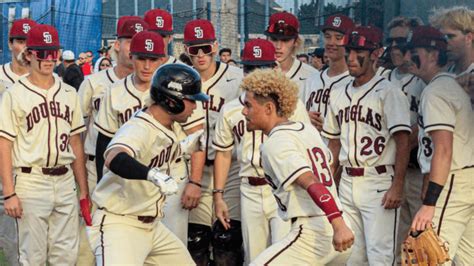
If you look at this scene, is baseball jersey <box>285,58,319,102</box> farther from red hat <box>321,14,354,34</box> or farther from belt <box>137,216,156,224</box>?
belt <box>137,216,156,224</box>

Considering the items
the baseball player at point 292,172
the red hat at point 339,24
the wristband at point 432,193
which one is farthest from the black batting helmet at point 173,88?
the red hat at point 339,24

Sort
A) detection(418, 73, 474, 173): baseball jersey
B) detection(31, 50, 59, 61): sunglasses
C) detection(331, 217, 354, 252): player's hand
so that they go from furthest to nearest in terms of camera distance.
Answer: detection(31, 50, 59, 61): sunglasses
detection(418, 73, 474, 173): baseball jersey
detection(331, 217, 354, 252): player's hand

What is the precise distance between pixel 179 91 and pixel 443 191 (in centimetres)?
188

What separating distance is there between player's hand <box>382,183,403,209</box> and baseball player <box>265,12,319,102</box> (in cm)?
145

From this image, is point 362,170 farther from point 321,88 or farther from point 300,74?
point 300,74

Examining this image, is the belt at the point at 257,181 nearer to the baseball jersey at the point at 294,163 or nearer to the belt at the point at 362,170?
the belt at the point at 362,170

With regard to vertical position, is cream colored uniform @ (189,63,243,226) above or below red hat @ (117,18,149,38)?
below

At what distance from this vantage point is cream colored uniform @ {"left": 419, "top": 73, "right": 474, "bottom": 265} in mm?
6020

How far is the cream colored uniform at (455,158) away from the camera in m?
6.02

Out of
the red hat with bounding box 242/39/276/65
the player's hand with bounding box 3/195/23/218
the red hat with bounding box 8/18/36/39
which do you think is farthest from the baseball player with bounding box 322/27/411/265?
the red hat with bounding box 8/18/36/39

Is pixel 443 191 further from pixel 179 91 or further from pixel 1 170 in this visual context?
pixel 1 170

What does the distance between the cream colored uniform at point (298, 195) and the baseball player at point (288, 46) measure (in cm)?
244

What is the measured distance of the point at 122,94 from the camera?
284 inches

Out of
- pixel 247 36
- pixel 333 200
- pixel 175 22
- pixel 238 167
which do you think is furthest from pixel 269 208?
pixel 175 22
